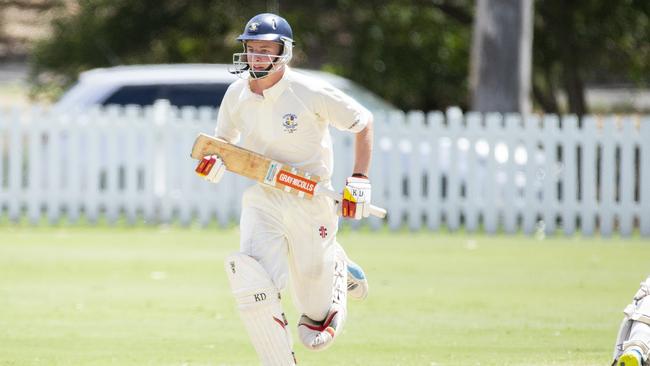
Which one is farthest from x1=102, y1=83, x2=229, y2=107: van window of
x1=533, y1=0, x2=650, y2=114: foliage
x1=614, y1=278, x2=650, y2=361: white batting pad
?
x1=614, y1=278, x2=650, y2=361: white batting pad

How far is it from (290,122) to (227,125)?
41 cm

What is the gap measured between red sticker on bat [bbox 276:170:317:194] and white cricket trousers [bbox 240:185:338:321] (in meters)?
0.14

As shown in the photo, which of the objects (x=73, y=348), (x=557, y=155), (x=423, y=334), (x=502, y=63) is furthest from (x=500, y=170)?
(x=73, y=348)

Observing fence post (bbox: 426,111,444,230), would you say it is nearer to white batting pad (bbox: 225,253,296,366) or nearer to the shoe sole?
white batting pad (bbox: 225,253,296,366)

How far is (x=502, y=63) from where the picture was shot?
18.6m

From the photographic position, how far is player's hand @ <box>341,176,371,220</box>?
774 cm

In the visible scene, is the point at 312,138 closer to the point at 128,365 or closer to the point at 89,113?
the point at 128,365

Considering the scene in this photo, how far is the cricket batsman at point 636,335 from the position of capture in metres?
6.79

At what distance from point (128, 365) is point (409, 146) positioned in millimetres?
8835

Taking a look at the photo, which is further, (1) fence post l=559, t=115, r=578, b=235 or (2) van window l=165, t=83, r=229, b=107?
(2) van window l=165, t=83, r=229, b=107

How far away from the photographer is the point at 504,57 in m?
18.6

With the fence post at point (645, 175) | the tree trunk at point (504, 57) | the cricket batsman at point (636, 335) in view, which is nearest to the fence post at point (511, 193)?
the fence post at point (645, 175)

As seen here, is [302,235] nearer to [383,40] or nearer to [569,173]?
[569,173]

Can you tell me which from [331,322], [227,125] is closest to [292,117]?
[227,125]
